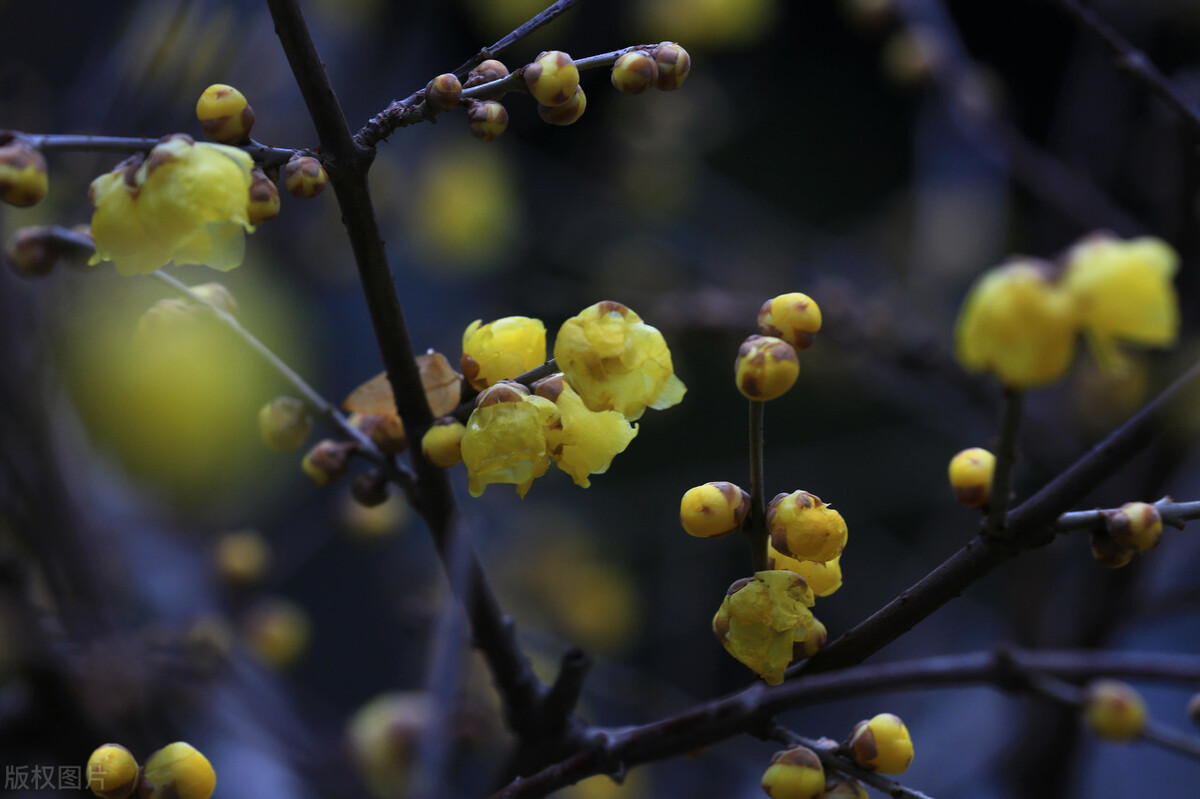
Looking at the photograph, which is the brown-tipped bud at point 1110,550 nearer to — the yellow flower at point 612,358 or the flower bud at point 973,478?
the flower bud at point 973,478

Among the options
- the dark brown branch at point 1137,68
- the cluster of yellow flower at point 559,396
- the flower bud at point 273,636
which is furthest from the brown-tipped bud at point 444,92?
the flower bud at point 273,636

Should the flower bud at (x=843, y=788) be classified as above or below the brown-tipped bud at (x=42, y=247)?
below

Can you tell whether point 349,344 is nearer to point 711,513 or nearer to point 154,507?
point 154,507

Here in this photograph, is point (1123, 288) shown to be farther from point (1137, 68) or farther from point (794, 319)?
point (1137, 68)

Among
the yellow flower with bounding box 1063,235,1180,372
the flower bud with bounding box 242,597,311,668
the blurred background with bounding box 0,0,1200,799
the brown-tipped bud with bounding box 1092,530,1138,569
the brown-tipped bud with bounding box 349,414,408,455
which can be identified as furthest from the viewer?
the flower bud with bounding box 242,597,311,668

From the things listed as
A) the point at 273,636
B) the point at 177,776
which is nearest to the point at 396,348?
the point at 177,776

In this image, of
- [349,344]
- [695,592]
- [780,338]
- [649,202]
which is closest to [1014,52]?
[649,202]

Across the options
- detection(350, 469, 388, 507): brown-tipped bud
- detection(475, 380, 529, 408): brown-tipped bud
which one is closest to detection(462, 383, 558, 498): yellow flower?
detection(475, 380, 529, 408): brown-tipped bud

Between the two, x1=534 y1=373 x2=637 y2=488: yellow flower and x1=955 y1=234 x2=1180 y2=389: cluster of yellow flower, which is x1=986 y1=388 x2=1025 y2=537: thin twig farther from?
x1=534 y1=373 x2=637 y2=488: yellow flower
